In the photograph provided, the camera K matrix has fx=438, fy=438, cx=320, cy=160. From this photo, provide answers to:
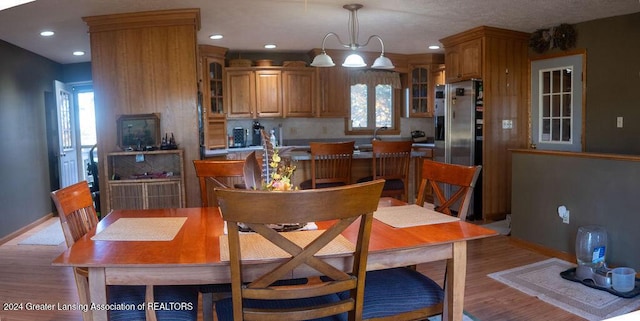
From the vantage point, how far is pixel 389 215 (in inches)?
81.8

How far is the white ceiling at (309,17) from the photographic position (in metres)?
4.03

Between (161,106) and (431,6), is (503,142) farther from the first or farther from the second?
(161,106)

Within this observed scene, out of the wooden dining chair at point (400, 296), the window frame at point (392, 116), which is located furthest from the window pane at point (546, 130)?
the wooden dining chair at point (400, 296)

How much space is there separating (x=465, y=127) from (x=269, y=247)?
4.53 m

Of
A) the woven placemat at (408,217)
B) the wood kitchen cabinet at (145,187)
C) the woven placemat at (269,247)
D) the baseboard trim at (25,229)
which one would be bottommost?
the baseboard trim at (25,229)

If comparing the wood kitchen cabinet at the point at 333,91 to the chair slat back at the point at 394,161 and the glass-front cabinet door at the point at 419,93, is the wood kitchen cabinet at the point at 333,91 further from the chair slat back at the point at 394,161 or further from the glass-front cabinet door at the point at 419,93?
the chair slat back at the point at 394,161

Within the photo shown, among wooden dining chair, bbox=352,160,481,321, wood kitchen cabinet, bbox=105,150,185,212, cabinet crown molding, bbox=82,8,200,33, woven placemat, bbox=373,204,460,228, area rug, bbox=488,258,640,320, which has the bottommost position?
area rug, bbox=488,258,640,320

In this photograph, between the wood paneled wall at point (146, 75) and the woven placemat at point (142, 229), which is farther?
the wood paneled wall at point (146, 75)

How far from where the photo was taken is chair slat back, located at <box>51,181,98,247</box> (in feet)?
5.63

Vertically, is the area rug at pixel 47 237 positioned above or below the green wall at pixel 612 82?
below

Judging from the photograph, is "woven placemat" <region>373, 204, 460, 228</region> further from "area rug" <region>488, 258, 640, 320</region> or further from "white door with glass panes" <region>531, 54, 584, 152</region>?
"white door with glass panes" <region>531, 54, 584, 152</region>

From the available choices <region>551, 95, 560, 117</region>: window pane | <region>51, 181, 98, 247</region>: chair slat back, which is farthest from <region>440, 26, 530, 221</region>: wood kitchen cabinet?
<region>51, 181, 98, 247</region>: chair slat back

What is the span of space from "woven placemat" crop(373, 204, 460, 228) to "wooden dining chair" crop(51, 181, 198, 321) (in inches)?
35.2

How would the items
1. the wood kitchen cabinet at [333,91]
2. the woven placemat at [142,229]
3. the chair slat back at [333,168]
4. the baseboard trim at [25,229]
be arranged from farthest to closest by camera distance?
the wood kitchen cabinet at [333,91] < the baseboard trim at [25,229] < the chair slat back at [333,168] < the woven placemat at [142,229]
